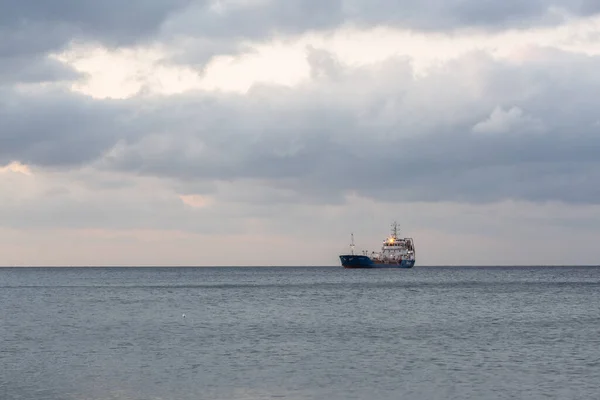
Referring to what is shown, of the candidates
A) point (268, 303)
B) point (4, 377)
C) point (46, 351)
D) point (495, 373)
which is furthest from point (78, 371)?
point (268, 303)

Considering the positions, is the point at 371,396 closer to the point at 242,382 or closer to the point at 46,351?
the point at 242,382

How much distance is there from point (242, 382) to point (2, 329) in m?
41.8

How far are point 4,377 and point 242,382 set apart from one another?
1478 cm

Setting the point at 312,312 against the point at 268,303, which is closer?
the point at 312,312

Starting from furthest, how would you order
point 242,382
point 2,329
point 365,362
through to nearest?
point 2,329 < point 365,362 < point 242,382

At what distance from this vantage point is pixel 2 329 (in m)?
78.2

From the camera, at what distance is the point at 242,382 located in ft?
151

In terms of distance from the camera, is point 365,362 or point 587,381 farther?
point 365,362

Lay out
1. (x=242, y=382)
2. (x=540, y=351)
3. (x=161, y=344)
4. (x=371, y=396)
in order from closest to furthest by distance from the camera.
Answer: (x=371, y=396), (x=242, y=382), (x=540, y=351), (x=161, y=344)

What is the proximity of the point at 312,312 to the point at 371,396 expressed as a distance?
5852 cm

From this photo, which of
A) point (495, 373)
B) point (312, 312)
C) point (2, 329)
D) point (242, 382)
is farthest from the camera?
point (312, 312)

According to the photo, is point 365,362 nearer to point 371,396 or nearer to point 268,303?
point 371,396

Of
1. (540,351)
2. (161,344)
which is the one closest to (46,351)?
(161,344)

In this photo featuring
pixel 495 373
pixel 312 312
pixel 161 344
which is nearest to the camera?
pixel 495 373
